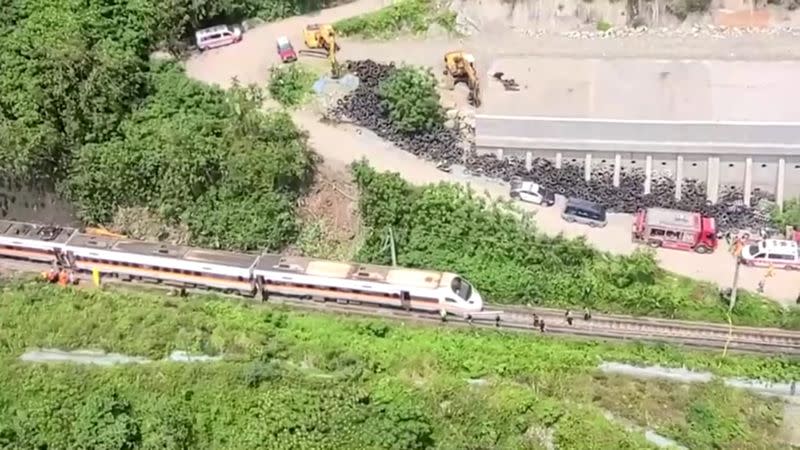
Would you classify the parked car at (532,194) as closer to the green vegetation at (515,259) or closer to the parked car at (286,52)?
the green vegetation at (515,259)

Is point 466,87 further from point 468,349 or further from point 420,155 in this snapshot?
point 468,349

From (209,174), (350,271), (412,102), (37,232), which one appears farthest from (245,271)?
(412,102)

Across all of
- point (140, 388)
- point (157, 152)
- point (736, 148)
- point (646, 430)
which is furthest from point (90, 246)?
point (736, 148)

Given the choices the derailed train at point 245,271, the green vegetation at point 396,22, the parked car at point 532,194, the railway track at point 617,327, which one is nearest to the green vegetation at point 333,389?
the railway track at point 617,327

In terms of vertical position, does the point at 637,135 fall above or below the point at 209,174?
above

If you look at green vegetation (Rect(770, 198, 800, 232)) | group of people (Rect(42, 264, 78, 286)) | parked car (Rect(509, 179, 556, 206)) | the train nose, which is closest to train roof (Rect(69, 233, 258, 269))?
group of people (Rect(42, 264, 78, 286))

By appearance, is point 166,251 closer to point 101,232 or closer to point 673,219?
point 101,232
